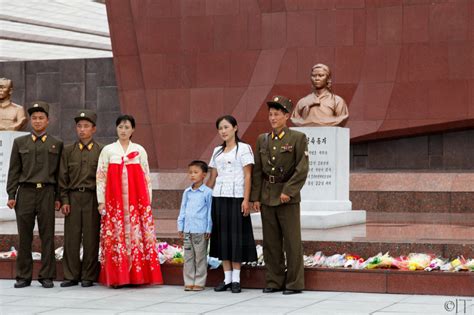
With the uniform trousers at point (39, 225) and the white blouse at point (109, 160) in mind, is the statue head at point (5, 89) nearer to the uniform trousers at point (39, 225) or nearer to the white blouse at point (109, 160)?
the uniform trousers at point (39, 225)

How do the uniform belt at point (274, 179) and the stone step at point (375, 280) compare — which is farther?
the uniform belt at point (274, 179)

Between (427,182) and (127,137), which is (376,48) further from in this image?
(127,137)

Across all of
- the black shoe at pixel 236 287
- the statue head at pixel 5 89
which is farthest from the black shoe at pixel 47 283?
the statue head at pixel 5 89

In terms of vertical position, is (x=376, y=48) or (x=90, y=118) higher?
(x=376, y=48)

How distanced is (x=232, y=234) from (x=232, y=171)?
593mm

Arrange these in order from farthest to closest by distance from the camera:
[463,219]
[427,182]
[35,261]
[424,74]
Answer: [424,74], [427,182], [463,219], [35,261]

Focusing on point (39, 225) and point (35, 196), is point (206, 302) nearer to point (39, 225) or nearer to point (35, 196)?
point (39, 225)

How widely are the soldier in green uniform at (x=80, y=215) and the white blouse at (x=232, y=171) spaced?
1.30 meters

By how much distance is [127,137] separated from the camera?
371 inches

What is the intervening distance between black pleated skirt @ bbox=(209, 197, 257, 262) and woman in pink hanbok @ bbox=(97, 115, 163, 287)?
71 centimetres

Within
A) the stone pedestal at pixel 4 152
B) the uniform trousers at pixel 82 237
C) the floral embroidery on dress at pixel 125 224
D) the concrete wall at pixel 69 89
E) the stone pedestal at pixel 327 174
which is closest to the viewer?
the floral embroidery on dress at pixel 125 224

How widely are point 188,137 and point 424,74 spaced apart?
4561 millimetres

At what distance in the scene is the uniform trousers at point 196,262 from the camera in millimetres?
9125

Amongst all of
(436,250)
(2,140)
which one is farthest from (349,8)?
(436,250)
